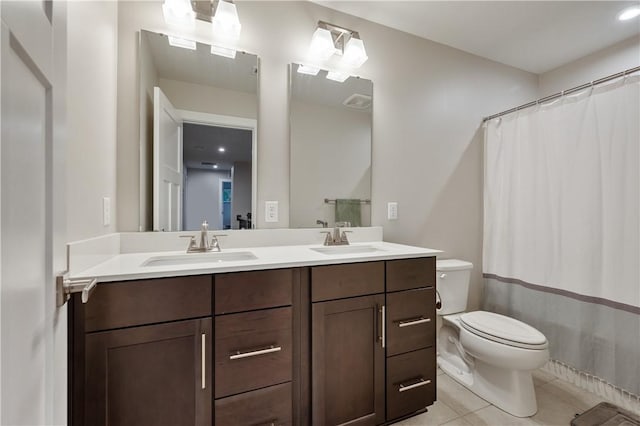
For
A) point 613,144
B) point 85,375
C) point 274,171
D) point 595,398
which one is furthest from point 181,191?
point 595,398

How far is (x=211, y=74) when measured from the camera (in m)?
1.56

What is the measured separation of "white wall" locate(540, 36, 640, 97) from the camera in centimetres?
204

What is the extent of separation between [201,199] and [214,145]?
33 centimetres

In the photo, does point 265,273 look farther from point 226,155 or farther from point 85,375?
point 226,155

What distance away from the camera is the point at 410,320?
4.63ft

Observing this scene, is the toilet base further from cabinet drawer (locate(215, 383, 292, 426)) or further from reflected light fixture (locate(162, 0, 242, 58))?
reflected light fixture (locate(162, 0, 242, 58))

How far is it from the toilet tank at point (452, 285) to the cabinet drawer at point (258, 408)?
4.12 ft

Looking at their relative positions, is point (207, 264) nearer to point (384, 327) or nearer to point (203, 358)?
point (203, 358)

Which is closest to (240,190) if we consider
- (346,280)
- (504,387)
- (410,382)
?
(346,280)

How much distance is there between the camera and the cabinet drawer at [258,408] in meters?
1.04

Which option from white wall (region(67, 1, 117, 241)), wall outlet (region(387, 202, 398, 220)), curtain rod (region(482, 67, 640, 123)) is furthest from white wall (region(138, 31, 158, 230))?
curtain rod (region(482, 67, 640, 123))

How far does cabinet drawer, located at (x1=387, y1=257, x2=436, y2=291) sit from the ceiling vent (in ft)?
3.68

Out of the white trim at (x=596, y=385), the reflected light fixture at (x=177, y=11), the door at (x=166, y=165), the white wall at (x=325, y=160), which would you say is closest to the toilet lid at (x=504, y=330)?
the white trim at (x=596, y=385)

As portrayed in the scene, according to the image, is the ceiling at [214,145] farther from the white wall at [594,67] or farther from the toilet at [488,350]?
the white wall at [594,67]
